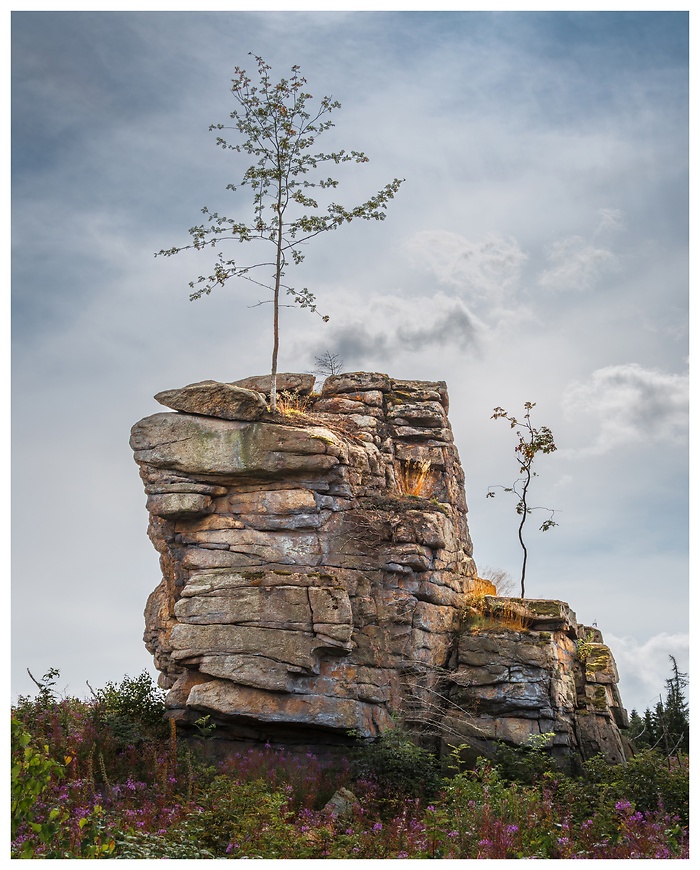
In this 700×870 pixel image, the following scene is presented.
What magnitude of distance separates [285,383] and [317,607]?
5.57 m

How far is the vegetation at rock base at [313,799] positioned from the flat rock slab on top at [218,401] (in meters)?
5.40

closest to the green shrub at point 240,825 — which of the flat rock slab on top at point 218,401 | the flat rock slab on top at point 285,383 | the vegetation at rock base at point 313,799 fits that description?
the vegetation at rock base at point 313,799

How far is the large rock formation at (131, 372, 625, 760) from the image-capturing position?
683 inches

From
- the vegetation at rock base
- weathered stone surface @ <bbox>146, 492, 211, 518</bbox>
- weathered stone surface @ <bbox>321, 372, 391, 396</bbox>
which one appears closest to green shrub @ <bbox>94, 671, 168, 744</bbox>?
the vegetation at rock base

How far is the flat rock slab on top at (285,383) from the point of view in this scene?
20609 millimetres

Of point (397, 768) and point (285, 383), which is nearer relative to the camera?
point (397, 768)

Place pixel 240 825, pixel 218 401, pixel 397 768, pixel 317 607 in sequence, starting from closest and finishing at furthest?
1. pixel 240 825
2. pixel 397 768
3. pixel 317 607
4. pixel 218 401

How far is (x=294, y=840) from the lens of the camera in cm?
1269

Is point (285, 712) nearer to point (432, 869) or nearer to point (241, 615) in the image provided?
point (241, 615)

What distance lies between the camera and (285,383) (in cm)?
2106

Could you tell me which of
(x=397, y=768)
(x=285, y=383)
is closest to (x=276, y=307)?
(x=285, y=383)

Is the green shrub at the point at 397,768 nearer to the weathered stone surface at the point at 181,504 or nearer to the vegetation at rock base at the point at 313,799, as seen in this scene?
the vegetation at rock base at the point at 313,799

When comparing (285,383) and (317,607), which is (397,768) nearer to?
(317,607)
